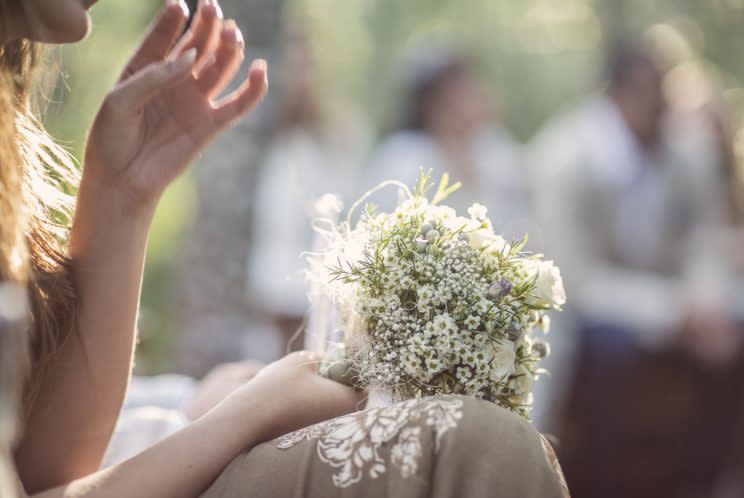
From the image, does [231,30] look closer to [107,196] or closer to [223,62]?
[223,62]

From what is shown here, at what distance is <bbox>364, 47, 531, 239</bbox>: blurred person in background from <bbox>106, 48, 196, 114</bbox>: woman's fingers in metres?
3.78

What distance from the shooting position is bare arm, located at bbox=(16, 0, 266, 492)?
2.11 meters

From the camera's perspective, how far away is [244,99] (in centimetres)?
224

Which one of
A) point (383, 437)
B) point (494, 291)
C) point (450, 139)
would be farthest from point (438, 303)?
point (450, 139)

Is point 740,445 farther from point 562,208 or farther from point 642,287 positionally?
point 562,208

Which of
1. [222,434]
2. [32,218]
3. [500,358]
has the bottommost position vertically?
[222,434]

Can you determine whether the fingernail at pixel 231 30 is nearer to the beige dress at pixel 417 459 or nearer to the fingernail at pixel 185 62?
the fingernail at pixel 185 62

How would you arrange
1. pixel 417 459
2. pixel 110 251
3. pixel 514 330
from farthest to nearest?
1. pixel 110 251
2. pixel 514 330
3. pixel 417 459

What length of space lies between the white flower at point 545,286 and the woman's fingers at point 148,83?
0.83m

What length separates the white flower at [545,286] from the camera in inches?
80.2

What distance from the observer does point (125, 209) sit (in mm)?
2127

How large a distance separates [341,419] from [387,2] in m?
13.0

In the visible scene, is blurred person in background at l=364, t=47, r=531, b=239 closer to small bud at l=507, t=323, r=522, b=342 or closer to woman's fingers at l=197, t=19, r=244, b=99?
woman's fingers at l=197, t=19, r=244, b=99

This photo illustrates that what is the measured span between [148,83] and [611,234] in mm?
4057
